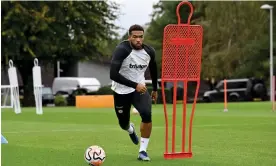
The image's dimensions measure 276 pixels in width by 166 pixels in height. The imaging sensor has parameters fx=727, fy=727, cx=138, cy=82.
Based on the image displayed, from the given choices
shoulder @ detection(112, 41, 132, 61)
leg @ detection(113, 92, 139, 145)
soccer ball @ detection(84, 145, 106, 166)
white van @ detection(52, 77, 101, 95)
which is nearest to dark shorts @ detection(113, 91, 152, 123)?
leg @ detection(113, 92, 139, 145)

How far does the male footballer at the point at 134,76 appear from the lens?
432 inches

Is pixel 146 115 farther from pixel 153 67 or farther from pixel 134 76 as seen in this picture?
pixel 153 67

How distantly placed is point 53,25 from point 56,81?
16.5m

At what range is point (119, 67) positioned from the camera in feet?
36.2

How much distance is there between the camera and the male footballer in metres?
11.0

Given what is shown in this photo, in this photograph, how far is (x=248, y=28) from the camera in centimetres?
6153

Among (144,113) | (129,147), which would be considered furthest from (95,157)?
(129,147)

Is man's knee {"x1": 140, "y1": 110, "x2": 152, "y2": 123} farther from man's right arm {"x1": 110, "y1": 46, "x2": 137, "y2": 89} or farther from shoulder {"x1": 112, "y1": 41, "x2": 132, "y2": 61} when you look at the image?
shoulder {"x1": 112, "y1": 41, "x2": 132, "y2": 61}

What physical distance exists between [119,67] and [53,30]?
36801 millimetres

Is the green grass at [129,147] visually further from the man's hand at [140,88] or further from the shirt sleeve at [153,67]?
the shirt sleeve at [153,67]

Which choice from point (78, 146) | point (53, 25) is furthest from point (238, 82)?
point (78, 146)

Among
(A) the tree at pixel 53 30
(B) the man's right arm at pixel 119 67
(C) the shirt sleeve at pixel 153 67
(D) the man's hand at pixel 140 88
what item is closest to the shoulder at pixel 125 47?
(B) the man's right arm at pixel 119 67

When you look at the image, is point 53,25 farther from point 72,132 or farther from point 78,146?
point 78,146

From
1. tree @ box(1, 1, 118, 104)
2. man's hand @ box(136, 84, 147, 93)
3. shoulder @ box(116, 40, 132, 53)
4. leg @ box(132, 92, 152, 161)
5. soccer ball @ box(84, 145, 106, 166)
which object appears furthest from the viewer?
tree @ box(1, 1, 118, 104)
